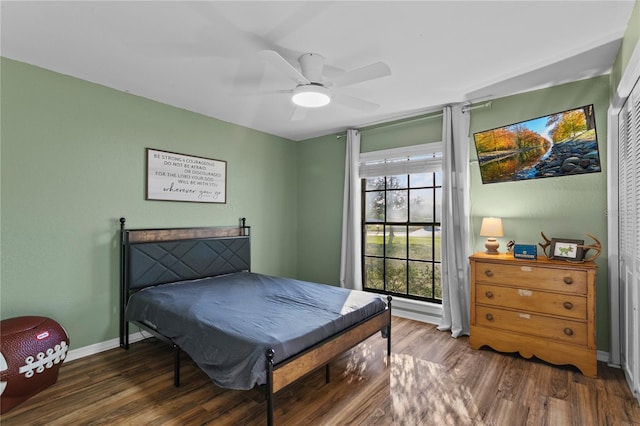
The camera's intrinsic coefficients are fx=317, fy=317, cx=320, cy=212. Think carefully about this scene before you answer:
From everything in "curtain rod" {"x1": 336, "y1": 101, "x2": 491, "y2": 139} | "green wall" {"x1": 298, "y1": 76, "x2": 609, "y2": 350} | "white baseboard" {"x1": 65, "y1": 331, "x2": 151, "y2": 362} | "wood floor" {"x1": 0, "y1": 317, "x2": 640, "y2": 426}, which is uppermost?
"curtain rod" {"x1": 336, "y1": 101, "x2": 491, "y2": 139}

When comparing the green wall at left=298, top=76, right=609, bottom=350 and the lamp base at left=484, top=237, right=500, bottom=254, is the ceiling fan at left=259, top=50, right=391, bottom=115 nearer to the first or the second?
Result: the green wall at left=298, top=76, right=609, bottom=350

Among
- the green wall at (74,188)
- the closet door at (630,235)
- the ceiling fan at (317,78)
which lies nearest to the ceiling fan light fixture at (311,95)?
the ceiling fan at (317,78)

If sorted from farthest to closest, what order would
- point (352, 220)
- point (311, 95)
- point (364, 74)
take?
point (352, 220) → point (311, 95) → point (364, 74)

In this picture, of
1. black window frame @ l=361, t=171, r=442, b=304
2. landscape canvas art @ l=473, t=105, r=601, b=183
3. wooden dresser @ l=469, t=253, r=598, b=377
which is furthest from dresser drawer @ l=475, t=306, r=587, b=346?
landscape canvas art @ l=473, t=105, r=601, b=183

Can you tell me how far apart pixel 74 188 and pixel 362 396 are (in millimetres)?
3155

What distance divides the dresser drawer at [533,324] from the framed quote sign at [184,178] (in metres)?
3.40

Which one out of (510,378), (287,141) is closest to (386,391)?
(510,378)

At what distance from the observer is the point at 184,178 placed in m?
3.86

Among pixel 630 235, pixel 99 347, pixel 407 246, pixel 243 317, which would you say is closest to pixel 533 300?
pixel 630 235

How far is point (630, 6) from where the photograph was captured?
1966 mm

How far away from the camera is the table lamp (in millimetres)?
3209

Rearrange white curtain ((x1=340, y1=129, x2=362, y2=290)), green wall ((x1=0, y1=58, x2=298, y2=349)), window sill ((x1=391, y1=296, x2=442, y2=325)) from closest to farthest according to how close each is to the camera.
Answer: green wall ((x1=0, y1=58, x2=298, y2=349)) < window sill ((x1=391, y1=296, x2=442, y2=325)) < white curtain ((x1=340, y1=129, x2=362, y2=290))

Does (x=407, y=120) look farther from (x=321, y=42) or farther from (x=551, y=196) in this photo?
A: (x=321, y=42)

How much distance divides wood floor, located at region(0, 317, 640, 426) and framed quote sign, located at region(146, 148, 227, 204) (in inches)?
69.5
